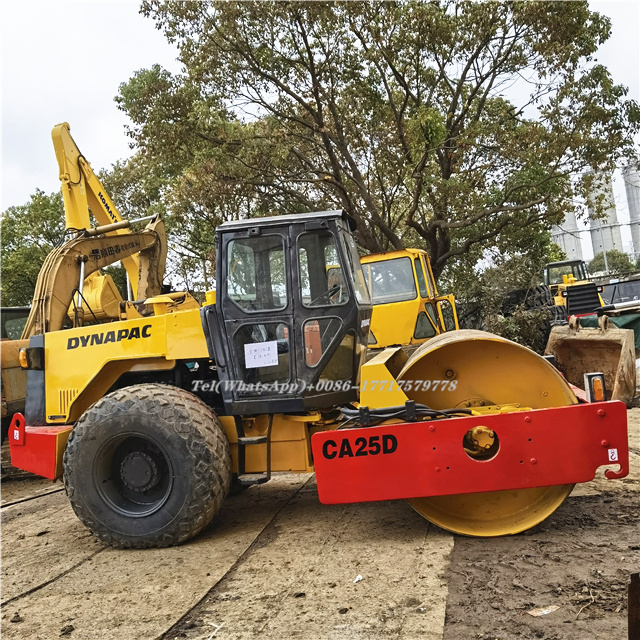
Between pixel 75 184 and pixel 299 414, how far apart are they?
17.5 ft

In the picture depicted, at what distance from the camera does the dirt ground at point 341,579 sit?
3273 mm

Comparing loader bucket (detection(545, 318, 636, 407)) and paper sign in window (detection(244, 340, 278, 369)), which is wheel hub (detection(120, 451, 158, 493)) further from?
loader bucket (detection(545, 318, 636, 407))

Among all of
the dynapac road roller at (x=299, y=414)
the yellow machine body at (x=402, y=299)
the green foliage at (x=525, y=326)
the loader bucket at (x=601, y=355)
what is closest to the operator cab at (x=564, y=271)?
the green foliage at (x=525, y=326)

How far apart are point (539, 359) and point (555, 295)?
14.3m

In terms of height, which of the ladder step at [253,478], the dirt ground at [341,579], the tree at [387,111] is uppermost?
the tree at [387,111]

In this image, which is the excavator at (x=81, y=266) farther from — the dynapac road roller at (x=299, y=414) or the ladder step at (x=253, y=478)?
the ladder step at (x=253, y=478)

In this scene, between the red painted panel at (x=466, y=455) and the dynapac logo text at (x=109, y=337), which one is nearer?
the red painted panel at (x=466, y=455)

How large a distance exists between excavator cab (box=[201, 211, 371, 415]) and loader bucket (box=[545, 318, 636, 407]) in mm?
4148

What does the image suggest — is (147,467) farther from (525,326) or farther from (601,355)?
(525,326)

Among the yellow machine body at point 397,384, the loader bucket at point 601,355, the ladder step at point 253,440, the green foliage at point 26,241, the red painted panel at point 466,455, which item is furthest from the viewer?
the green foliage at point 26,241

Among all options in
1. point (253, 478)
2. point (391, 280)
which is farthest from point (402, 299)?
point (253, 478)

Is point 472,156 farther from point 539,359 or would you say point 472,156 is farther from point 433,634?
point 433,634

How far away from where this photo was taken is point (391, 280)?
33.8 ft

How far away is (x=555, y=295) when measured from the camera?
709 inches
